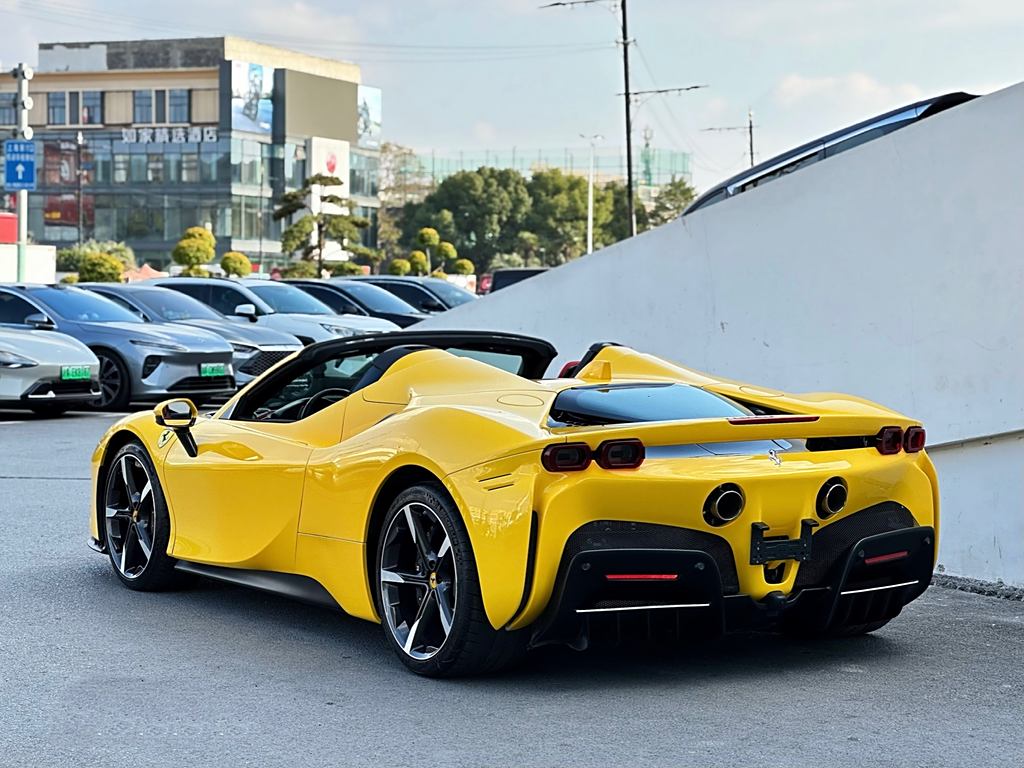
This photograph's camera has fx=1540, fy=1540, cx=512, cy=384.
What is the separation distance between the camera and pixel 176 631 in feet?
20.0

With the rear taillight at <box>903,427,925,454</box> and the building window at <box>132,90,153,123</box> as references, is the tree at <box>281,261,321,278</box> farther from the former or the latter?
the rear taillight at <box>903,427,925,454</box>

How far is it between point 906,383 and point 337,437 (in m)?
3.57

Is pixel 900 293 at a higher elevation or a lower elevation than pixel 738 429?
higher

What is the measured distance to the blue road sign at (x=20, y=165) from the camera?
34188 millimetres

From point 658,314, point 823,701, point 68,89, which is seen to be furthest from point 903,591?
point 68,89

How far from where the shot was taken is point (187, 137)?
95188 millimetres

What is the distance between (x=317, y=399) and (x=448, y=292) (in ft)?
70.0

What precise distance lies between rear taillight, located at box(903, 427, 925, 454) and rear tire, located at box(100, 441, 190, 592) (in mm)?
3195

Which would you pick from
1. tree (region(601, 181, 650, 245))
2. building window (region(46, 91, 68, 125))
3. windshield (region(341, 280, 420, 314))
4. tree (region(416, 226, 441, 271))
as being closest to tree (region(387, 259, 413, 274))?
tree (region(416, 226, 441, 271))

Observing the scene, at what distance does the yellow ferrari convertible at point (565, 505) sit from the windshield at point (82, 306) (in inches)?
471

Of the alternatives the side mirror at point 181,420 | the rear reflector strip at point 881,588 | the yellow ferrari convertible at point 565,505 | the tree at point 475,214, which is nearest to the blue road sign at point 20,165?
the side mirror at point 181,420

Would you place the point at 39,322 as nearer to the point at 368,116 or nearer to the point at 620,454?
the point at 620,454

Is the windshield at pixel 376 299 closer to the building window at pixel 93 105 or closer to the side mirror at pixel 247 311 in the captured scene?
the side mirror at pixel 247 311

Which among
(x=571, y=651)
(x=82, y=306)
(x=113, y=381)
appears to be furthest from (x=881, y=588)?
(x=82, y=306)
